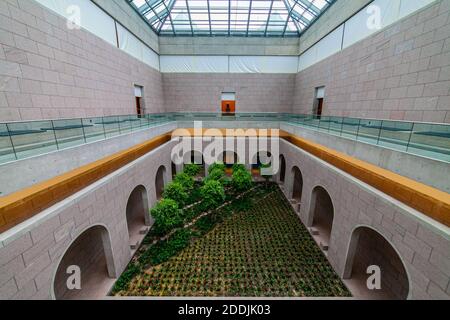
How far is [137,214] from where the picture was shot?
40.2 ft

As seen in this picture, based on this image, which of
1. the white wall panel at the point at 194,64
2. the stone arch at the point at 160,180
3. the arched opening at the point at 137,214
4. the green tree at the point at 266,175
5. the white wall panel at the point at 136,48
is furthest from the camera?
the white wall panel at the point at 194,64

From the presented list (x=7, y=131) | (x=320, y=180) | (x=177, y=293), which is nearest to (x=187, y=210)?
(x=177, y=293)

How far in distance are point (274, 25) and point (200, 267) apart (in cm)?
2243

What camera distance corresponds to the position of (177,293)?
7.23 m

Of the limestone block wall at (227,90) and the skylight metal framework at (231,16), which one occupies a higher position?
the skylight metal framework at (231,16)

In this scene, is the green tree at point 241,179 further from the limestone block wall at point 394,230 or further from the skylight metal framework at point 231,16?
the skylight metal framework at point 231,16

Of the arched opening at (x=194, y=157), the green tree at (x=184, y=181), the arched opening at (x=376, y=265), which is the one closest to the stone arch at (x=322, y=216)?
the arched opening at (x=376, y=265)

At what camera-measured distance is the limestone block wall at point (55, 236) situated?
4043 millimetres

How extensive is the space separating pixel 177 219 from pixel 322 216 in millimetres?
8619

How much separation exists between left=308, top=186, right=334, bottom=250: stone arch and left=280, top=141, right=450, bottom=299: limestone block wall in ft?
Answer: 3.93

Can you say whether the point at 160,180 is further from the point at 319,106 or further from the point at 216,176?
the point at 319,106

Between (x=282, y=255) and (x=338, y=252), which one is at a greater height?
(x=338, y=252)

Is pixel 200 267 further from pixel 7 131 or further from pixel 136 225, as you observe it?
pixel 7 131

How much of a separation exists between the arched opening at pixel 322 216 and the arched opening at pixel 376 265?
1622mm
